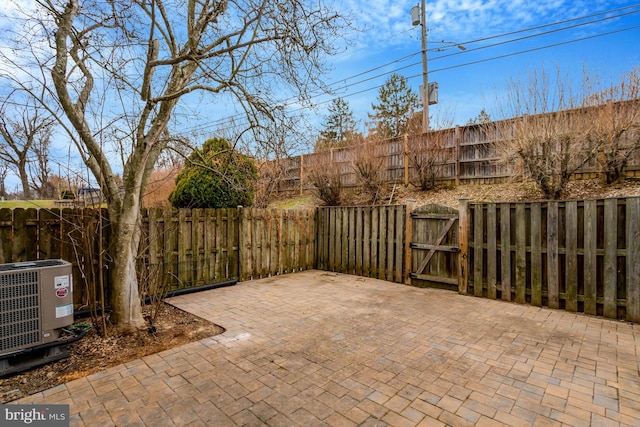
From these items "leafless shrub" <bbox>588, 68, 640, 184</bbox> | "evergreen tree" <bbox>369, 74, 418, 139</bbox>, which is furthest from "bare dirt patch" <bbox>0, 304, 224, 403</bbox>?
"evergreen tree" <bbox>369, 74, 418, 139</bbox>

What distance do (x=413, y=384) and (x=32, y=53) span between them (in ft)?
16.3

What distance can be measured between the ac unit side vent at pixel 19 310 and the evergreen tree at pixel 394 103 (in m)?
18.8

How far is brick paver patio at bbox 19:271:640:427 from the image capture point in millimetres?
2117

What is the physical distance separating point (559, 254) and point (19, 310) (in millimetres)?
6456

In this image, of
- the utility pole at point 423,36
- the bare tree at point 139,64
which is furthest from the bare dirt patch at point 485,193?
the utility pole at point 423,36

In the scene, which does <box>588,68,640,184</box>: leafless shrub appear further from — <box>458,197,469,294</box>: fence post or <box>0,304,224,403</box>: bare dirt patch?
<box>0,304,224,403</box>: bare dirt patch

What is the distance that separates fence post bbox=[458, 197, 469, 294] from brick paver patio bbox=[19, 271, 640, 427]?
102cm

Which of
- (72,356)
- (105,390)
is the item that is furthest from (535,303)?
Answer: (72,356)

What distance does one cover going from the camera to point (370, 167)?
30.4 feet

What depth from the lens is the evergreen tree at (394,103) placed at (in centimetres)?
1945

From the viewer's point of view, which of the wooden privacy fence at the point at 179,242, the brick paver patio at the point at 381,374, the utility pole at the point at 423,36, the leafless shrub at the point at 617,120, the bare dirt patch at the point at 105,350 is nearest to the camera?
the brick paver patio at the point at 381,374

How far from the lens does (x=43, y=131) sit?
4.40 meters

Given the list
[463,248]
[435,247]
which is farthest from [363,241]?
[463,248]

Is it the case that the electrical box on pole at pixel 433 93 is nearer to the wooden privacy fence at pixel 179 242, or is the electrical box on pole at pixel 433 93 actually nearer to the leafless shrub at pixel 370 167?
the leafless shrub at pixel 370 167
